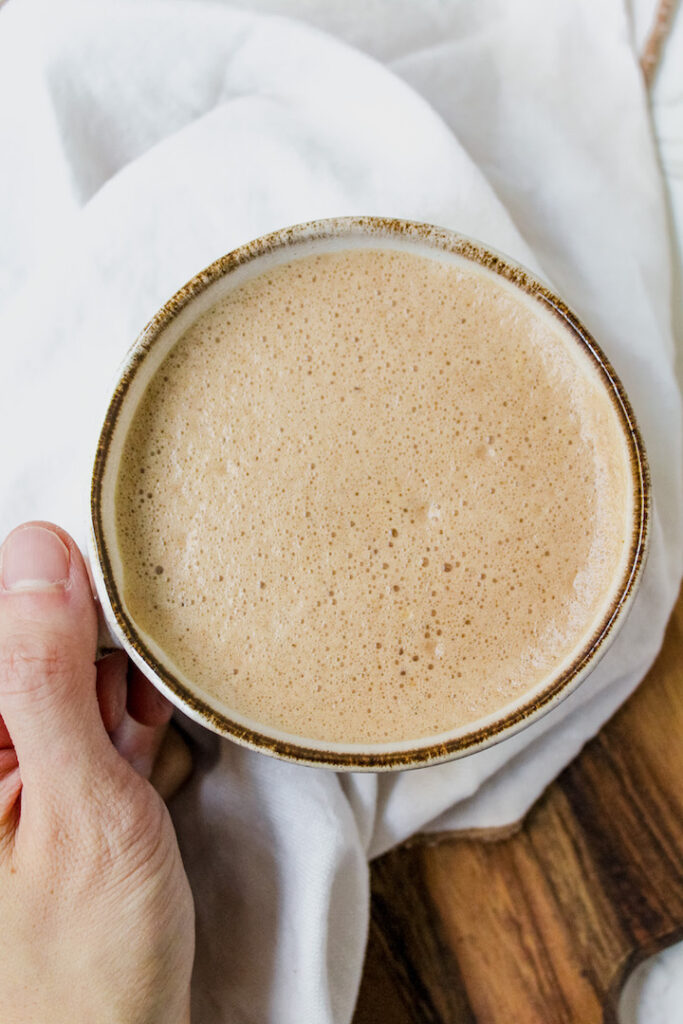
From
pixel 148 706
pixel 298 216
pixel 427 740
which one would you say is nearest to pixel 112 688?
pixel 148 706

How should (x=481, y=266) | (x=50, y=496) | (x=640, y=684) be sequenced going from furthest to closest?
(x=640, y=684) → (x=50, y=496) → (x=481, y=266)

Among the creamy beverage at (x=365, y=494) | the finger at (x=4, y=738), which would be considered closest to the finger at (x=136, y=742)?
the finger at (x=4, y=738)

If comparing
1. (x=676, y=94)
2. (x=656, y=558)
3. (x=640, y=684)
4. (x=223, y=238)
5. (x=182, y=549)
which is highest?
(x=676, y=94)

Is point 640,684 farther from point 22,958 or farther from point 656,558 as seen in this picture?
point 22,958

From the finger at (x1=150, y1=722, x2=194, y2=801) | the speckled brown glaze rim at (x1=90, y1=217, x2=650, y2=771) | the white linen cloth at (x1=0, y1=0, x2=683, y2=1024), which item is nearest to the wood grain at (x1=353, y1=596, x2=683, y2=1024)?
the white linen cloth at (x1=0, y1=0, x2=683, y2=1024)

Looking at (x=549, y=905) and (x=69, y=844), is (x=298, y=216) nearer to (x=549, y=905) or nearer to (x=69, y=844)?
(x=69, y=844)

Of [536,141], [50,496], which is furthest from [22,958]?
[536,141]
